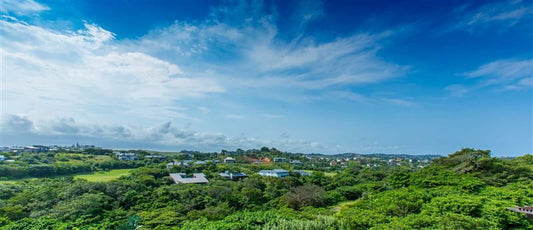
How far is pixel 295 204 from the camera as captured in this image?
23.9 meters

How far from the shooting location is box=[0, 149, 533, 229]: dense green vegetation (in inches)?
440

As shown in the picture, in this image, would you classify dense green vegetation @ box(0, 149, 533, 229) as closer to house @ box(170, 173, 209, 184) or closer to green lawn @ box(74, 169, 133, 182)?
house @ box(170, 173, 209, 184)

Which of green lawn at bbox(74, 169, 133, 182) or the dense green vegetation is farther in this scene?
green lawn at bbox(74, 169, 133, 182)

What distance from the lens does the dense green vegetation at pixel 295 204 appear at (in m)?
11.2

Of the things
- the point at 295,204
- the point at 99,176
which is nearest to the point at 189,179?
the point at 99,176

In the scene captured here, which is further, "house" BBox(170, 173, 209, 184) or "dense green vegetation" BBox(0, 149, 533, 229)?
"house" BBox(170, 173, 209, 184)

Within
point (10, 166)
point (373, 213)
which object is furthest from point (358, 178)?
point (10, 166)

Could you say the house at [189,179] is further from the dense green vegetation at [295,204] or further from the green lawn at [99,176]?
the green lawn at [99,176]

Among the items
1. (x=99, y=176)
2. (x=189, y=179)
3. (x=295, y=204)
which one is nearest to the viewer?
(x=295, y=204)

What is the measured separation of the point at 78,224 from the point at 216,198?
12.0 metres

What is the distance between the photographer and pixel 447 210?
11844mm

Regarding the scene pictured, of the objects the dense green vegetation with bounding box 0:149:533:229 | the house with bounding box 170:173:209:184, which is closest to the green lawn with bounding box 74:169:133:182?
the dense green vegetation with bounding box 0:149:533:229

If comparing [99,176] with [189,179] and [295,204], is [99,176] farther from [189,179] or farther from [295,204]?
[295,204]

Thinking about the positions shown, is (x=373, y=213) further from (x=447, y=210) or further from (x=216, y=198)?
(x=216, y=198)
